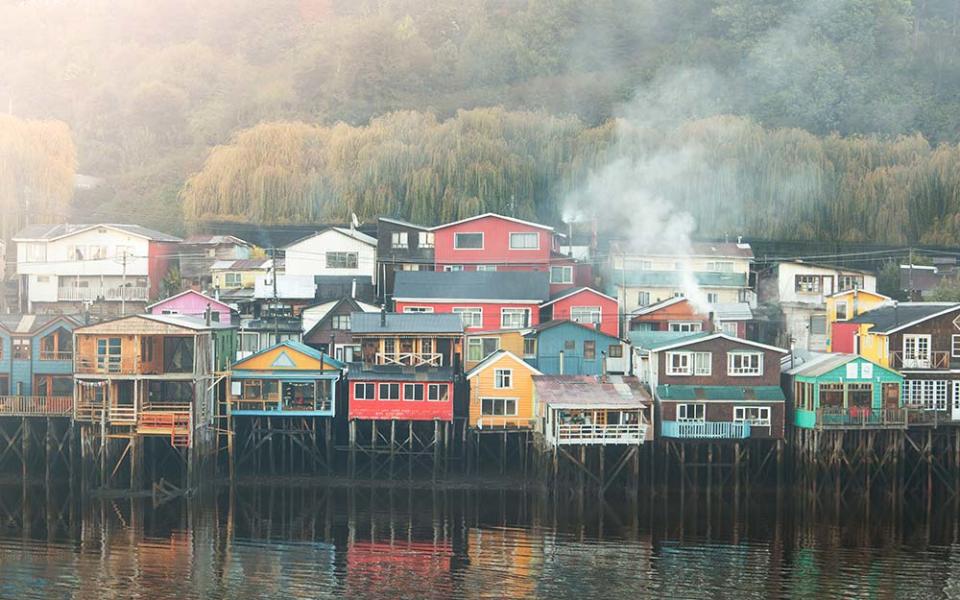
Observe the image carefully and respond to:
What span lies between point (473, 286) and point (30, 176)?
28.8m

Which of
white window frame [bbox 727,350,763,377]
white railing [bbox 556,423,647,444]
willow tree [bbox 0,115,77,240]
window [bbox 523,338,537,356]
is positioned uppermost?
willow tree [bbox 0,115,77,240]

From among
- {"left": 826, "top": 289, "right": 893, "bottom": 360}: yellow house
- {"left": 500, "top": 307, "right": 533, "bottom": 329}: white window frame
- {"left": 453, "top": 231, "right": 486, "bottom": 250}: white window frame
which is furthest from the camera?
{"left": 453, "top": 231, "right": 486, "bottom": 250}: white window frame

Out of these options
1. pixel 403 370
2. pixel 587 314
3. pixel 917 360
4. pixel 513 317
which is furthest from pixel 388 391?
pixel 917 360

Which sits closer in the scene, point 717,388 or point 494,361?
point 717,388

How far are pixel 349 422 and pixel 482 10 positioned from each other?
3245 inches

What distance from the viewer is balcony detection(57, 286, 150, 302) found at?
59.2 m

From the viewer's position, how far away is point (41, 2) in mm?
134625

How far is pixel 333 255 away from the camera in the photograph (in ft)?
191

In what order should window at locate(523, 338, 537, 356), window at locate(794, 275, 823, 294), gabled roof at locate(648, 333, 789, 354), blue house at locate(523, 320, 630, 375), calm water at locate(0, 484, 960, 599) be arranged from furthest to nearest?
window at locate(794, 275, 823, 294) → window at locate(523, 338, 537, 356) → blue house at locate(523, 320, 630, 375) → gabled roof at locate(648, 333, 789, 354) → calm water at locate(0, 484, 960, 599)

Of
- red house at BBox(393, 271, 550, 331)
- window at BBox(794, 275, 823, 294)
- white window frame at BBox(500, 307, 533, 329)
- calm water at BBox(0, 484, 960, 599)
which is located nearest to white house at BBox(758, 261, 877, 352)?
window at BBox(794, 275, 823, 294)

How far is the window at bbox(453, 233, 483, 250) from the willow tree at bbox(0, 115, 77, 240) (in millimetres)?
24303

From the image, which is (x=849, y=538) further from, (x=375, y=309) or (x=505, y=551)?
(x=375, y=309)

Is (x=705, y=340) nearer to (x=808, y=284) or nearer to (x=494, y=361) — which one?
(x=494, y=361)

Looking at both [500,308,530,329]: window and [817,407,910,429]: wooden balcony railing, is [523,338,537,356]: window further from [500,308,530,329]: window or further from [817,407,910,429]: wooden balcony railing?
[817,407,910,429]: wooden balcony railing
